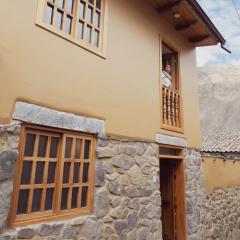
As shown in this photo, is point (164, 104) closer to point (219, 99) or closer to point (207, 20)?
point (207, 20)

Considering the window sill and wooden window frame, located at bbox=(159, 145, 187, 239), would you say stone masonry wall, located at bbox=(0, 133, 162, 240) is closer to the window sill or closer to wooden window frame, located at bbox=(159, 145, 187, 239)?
the window sill

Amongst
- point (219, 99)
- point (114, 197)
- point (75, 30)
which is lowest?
point (114, 197)

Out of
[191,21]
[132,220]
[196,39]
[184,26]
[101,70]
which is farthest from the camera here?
[196,39]

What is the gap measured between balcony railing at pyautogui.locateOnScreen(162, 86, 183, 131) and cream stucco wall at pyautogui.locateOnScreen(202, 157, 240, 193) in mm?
1775

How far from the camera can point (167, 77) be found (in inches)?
265

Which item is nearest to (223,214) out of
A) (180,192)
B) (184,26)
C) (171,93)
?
(180,192)

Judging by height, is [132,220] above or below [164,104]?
below

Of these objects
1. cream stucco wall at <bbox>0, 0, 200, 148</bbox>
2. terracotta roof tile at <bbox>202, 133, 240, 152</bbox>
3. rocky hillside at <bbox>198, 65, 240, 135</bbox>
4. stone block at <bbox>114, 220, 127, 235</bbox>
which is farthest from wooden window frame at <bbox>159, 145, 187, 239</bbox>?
rocky hillside at <bbox>198, 65, 240, 135</bbox>

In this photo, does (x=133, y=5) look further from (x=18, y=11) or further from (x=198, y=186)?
(x=198, y=186)

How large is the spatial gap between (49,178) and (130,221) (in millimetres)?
1768

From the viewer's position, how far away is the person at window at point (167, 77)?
6543 mm

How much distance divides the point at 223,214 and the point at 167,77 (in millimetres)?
4718

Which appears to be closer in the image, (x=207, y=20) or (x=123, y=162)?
(x=123, y=162)

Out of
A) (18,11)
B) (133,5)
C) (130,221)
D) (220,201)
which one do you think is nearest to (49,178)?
(130,221)
